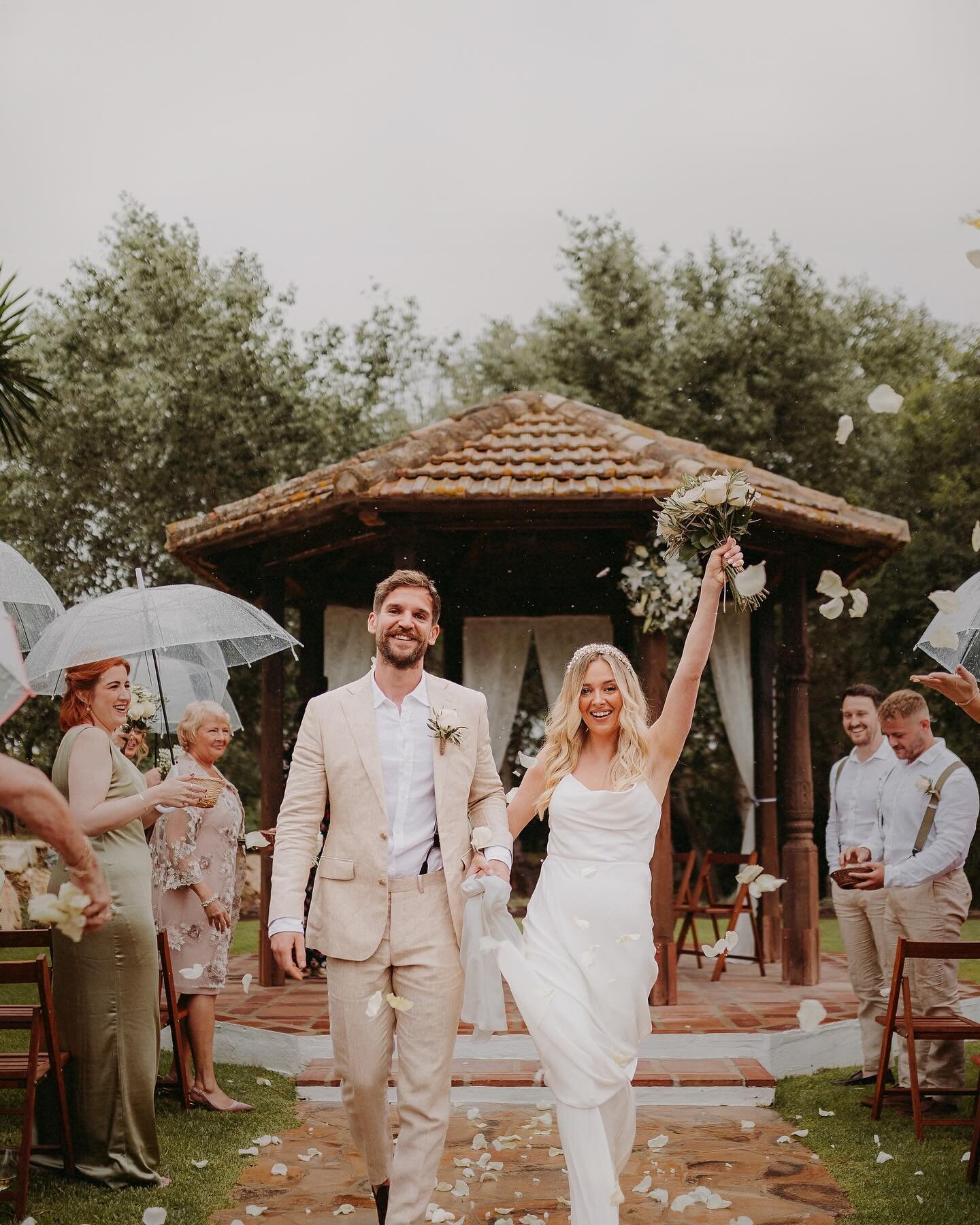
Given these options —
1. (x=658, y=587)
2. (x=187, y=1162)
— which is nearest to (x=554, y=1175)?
(x=187, y=1162)

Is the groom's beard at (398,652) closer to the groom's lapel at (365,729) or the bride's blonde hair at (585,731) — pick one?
the groom's lapel at (365,729)

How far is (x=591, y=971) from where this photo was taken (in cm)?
384

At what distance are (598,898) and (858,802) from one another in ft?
9.88

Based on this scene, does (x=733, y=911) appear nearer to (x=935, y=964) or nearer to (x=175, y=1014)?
(x=935, y=964)

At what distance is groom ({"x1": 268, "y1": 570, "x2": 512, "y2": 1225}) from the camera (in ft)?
12.1

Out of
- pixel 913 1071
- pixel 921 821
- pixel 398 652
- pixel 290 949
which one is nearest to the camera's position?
pixel 290 949

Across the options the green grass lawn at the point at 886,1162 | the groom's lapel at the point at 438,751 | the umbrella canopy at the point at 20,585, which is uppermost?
the umbrella canopy at the point at 20,585

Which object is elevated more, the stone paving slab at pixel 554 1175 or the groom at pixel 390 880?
the groom at pixel 390 880

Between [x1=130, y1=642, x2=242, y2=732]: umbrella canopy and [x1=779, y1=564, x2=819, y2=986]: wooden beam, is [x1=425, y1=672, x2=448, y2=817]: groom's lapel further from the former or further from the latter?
[x1=779, y1=564, x2=819, y2=986]: wooden beam

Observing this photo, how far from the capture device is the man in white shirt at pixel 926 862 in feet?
18.2

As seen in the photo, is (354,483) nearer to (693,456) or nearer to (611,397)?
(693,456)

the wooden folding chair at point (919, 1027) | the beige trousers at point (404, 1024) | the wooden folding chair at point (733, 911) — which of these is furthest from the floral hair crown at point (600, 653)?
the wooden folding chair at point (733, 911)

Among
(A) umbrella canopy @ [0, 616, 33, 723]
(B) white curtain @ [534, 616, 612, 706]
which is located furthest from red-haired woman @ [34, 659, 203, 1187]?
(B) white curtain @ [534, 616, 612, 706]

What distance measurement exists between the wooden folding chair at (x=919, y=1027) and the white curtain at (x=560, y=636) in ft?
18.0
